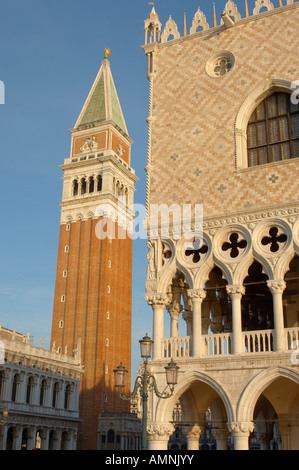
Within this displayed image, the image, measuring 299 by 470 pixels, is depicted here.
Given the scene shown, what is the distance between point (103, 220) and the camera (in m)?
52.4

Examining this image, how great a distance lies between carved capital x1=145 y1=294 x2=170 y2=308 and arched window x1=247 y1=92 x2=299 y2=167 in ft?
13.7

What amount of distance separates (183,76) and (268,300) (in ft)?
24.0

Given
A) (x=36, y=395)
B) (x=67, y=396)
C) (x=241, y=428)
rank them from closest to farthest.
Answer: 1. (x=241, y=428)
2. (x=36, y=395)
3. (x=67, y=396)

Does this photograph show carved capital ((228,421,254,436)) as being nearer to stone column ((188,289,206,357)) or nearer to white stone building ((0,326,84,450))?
stone column ((188,289,206,357))

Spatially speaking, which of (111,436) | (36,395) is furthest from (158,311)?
(111,436)

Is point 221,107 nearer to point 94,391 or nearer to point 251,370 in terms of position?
point 251,370

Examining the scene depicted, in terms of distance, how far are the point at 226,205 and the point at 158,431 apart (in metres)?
5.80

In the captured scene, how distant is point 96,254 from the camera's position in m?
51.1

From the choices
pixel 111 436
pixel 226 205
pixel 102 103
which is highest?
pixel 102 103

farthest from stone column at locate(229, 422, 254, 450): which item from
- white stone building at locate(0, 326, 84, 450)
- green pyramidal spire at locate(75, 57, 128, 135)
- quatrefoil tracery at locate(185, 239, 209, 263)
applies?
green pyramidal spire at locate(75, 57, 128, 135)

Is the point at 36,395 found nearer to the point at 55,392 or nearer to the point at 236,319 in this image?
the point at 55,392

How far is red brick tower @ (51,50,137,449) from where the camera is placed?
156 feet

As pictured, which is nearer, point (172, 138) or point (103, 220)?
point (172, 138)

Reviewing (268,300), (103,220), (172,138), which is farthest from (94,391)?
(172,138)
